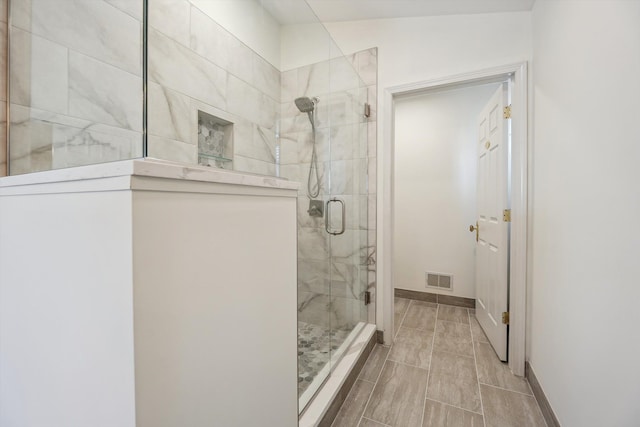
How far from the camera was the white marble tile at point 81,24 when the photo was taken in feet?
2.86

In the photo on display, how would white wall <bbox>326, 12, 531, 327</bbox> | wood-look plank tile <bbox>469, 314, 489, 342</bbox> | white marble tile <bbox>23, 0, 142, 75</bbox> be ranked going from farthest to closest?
1. wood-look plank tile <bbox>469, 314, 489, 342</bbox>
2. white wall <bbox>326, 12, 531, 327</bbox>
3. white marble tile <bbox>23, 0, 142, 75</bbox>

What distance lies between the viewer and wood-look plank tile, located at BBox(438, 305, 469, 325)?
2576mm

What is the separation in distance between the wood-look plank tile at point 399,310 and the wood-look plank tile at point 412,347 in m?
0.09

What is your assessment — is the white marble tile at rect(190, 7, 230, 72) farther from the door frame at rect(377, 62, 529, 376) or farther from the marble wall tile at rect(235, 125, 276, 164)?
the door frame at rect(377, 62, 529, 376)

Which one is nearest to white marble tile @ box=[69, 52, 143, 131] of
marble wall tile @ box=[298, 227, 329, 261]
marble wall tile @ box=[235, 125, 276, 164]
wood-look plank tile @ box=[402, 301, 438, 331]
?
marble wall tile @ box=[235, 125, 276, 164]

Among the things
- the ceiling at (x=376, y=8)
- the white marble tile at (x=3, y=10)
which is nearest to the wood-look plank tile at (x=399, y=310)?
the ceiling at (x=376, y=8)

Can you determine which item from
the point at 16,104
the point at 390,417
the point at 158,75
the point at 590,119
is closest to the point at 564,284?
the point at 590,119

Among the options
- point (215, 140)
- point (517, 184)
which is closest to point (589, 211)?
point (517, 184)

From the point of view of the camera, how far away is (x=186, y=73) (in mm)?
1313

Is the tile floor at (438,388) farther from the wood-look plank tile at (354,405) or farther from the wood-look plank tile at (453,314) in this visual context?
the wood-look plank tile at (453,314)

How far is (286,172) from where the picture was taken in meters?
1.60

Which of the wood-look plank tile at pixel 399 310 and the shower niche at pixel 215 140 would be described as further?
the wood-look plank tile at pixel 399 310

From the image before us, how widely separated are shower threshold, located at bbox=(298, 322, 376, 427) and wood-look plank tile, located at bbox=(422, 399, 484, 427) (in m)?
0.45

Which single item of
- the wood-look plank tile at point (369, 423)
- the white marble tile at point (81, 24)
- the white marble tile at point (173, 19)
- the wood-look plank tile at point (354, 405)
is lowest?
the wood-look plank tile at point (369, 423)
